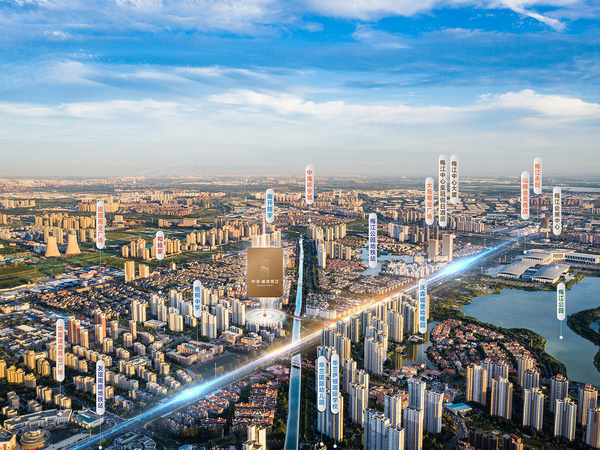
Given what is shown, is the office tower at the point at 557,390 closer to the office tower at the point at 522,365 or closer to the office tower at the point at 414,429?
the office tower at the point at 522,365

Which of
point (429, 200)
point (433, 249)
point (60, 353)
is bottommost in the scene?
point (60, 353)

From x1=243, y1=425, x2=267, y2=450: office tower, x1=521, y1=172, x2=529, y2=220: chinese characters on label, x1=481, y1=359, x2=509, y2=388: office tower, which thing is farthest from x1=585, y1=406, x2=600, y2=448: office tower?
x1=243, y1=425, x2=267, y2=450: office tower

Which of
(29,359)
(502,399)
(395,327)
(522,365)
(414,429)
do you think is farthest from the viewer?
(395,327)

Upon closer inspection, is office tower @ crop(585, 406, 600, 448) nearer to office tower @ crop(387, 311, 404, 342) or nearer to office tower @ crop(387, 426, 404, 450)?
office tower @ crop(387, 426, 404, 450)

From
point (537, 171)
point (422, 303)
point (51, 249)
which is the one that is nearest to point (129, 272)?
point (51, 249)

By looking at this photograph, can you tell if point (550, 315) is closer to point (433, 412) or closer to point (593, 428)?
point (593, 428)

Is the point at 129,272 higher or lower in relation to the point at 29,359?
higher

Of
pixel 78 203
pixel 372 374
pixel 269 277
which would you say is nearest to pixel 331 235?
pixel 372 374
